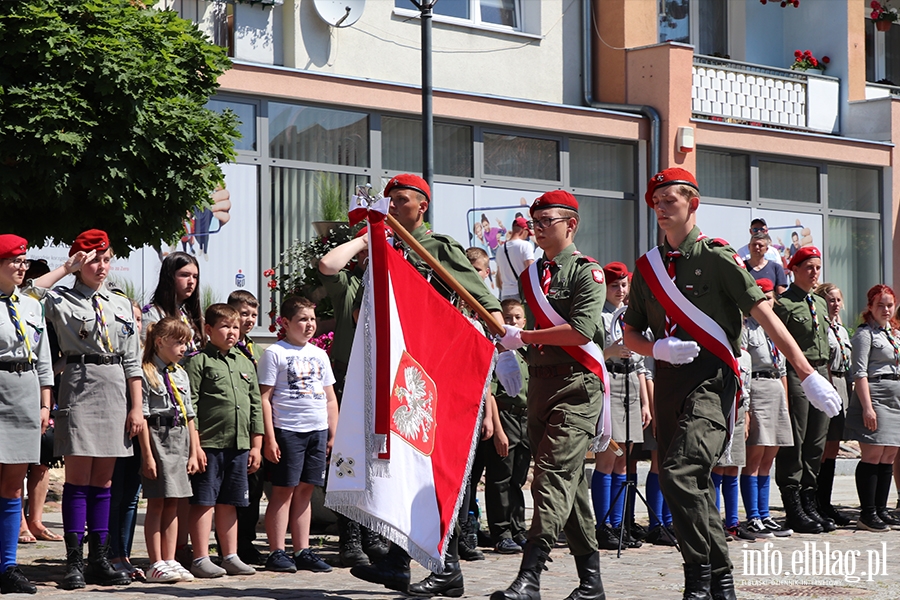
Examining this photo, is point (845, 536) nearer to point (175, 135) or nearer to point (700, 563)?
point (700, 563)

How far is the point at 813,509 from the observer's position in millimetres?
11484

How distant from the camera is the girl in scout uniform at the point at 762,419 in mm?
10992

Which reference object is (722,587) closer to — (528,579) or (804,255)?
(528,579)

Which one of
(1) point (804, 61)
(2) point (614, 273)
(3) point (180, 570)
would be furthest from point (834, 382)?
(1) point (804, 61)

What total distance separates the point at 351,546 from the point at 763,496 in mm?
3831

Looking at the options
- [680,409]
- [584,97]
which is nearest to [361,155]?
[584,97]

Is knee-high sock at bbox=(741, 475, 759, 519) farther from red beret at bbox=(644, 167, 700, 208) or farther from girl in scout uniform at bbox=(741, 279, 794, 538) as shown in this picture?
red beret at bbox=(644, 167, 700, 208)

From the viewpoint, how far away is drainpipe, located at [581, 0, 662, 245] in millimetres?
19953

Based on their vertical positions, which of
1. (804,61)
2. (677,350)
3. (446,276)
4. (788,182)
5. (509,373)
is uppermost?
(804,61)

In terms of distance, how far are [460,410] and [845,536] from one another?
15.6 ft

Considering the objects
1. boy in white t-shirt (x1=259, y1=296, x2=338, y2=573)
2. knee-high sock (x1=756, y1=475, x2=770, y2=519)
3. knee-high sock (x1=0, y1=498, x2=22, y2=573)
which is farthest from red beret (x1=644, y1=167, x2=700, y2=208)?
knee-high sock (x1=756, y1=475, x2=770, y2=519)

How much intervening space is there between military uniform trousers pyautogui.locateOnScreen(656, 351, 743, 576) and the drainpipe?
13.3m

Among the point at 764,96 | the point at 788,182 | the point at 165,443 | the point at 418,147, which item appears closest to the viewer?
the point at 165,443

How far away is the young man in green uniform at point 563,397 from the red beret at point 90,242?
241 cm
